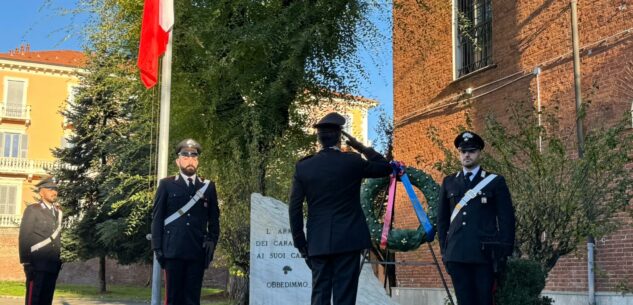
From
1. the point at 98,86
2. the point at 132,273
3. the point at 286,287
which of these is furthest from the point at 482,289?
the point at 132,273

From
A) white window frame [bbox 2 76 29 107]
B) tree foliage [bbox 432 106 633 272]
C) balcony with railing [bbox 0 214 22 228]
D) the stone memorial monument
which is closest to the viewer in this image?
tree foliage [bbox 432 106 633 272]

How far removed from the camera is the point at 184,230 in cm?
671

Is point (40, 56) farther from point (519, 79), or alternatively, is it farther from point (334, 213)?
point (334, 213)

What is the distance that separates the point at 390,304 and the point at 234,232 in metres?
3.81

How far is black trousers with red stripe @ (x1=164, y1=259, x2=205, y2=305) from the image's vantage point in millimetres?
6656

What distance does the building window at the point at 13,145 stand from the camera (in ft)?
151

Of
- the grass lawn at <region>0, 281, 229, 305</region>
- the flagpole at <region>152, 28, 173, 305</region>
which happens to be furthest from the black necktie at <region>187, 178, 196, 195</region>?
the grass lawn at <region>0, 281, 229, 305</region>

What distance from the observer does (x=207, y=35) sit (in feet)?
41.7

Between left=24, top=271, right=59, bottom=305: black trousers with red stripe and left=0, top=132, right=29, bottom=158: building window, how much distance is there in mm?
40980

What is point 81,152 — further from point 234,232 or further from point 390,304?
A: point 390,304

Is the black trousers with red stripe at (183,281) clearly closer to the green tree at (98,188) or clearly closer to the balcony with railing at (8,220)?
the green tree at (98,188)

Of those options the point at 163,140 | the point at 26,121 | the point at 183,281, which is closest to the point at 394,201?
the point at 183,281

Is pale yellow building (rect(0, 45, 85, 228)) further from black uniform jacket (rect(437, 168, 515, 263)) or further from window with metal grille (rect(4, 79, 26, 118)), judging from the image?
black uniform jacket (rect(437, 168, 515, 263))

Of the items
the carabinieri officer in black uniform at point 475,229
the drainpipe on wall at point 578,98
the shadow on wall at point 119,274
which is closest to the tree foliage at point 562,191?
the carabinieri officer in black uniform at point 475,229
